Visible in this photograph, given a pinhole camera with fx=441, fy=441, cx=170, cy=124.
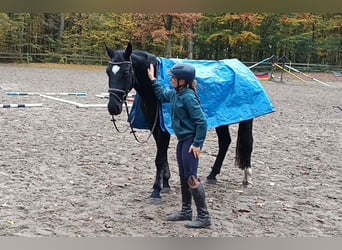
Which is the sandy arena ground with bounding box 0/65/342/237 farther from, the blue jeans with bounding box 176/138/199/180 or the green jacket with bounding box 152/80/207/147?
the green jacket with bounding box 152/80/207/147

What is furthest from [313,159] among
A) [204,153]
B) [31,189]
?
[31,189]

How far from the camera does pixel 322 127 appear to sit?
873 cm

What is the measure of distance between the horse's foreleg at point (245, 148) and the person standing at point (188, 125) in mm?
1272

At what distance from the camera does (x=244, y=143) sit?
175 inches

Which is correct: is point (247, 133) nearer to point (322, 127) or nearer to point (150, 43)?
point (322, 127)

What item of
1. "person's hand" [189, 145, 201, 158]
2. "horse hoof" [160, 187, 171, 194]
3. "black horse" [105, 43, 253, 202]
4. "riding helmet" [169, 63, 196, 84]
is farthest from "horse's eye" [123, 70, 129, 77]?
"horse hoof" [160, 187, 171, 194]

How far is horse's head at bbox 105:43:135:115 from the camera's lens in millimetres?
3383

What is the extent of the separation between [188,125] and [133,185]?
1.51 m

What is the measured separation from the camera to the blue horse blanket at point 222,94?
148 inches

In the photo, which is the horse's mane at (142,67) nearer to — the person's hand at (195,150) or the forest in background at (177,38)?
the person's hand at (195,150)

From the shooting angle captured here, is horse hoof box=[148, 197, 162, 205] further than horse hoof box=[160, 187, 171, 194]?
No

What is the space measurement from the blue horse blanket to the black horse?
0.51ft

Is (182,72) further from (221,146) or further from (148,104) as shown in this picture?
(221,146)

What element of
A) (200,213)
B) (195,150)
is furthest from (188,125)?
(200,213)
